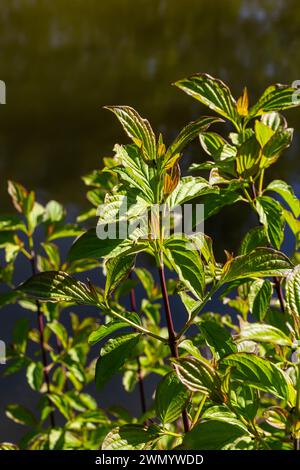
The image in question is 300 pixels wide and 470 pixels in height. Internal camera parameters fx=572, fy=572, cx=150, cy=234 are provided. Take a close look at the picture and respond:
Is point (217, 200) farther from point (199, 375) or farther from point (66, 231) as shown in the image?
point (66, 231)

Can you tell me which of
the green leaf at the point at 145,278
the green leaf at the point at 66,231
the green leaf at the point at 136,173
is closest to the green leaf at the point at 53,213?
the green leaf at the point at 66,231

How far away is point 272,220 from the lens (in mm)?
448

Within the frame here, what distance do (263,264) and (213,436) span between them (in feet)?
0.34

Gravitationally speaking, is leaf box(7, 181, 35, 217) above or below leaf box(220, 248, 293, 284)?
above

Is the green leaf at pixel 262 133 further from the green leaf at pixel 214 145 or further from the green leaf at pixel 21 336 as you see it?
the green leaf at pixel 21 336

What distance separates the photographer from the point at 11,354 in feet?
2.51

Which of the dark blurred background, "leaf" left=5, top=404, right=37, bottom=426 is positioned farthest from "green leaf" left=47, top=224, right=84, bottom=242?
the dark blurred background

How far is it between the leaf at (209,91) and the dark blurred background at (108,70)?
1.06 metres

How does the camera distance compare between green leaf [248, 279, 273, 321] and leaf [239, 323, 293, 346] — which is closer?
leaf [239, 323, 293, 346]

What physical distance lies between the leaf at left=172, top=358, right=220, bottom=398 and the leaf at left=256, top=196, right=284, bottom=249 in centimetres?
15

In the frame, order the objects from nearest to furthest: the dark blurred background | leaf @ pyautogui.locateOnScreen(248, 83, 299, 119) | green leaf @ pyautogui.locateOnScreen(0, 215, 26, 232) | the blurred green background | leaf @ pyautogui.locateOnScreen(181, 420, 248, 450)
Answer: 1. leaf @ pyautogui.locateOnScreen(181, 420, 248, 450)
2. leaf @ pyautogui.locateOnScreen(248, 83, 299, 119)
3. green leaf @ pyautogui.locateOnScreen(0, 215, 26, 232)
4. the dark blurred background
5. the blurred green background

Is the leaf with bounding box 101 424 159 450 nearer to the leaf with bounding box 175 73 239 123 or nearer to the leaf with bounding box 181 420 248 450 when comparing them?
the leaf with bounding box 181 420 248 450

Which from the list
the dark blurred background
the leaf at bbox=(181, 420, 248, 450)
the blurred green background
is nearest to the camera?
the leaf at bbox=(181, 420, 248, 450)

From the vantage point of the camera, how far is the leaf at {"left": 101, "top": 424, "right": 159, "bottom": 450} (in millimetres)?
354
